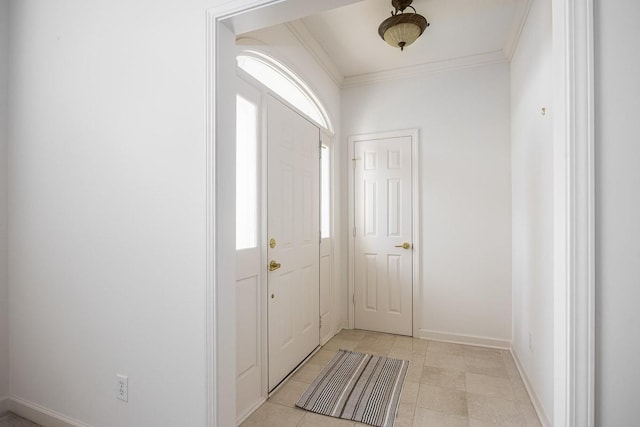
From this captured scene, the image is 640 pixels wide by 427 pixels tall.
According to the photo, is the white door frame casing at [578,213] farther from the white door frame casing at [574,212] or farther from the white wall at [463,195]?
the white wall at [463,195]

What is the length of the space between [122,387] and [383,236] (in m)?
2.50

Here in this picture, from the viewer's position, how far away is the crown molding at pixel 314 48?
249cm

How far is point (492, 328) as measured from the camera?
3.00 m

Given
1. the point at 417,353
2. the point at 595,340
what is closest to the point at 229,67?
the point at 595,340

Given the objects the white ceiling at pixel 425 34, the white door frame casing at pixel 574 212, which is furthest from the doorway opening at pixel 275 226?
the white door frame casing at pixel 574 212

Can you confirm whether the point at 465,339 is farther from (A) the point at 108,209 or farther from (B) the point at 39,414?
(B) the point at 39,414

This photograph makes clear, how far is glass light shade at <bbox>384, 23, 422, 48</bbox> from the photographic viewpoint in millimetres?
2334

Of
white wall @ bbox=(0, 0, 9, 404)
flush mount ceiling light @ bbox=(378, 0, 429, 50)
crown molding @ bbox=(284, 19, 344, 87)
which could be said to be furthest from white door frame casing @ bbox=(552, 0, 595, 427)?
white wall @ bbox=(0, 0, 9, 404)

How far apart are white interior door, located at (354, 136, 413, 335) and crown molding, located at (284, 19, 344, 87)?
0.77m

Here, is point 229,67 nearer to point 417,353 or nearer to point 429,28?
point 429,28

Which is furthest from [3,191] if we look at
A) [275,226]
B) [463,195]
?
[463,195]

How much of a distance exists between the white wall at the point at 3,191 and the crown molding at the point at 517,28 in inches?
134

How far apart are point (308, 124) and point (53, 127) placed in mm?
1761

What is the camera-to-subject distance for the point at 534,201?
215cm
